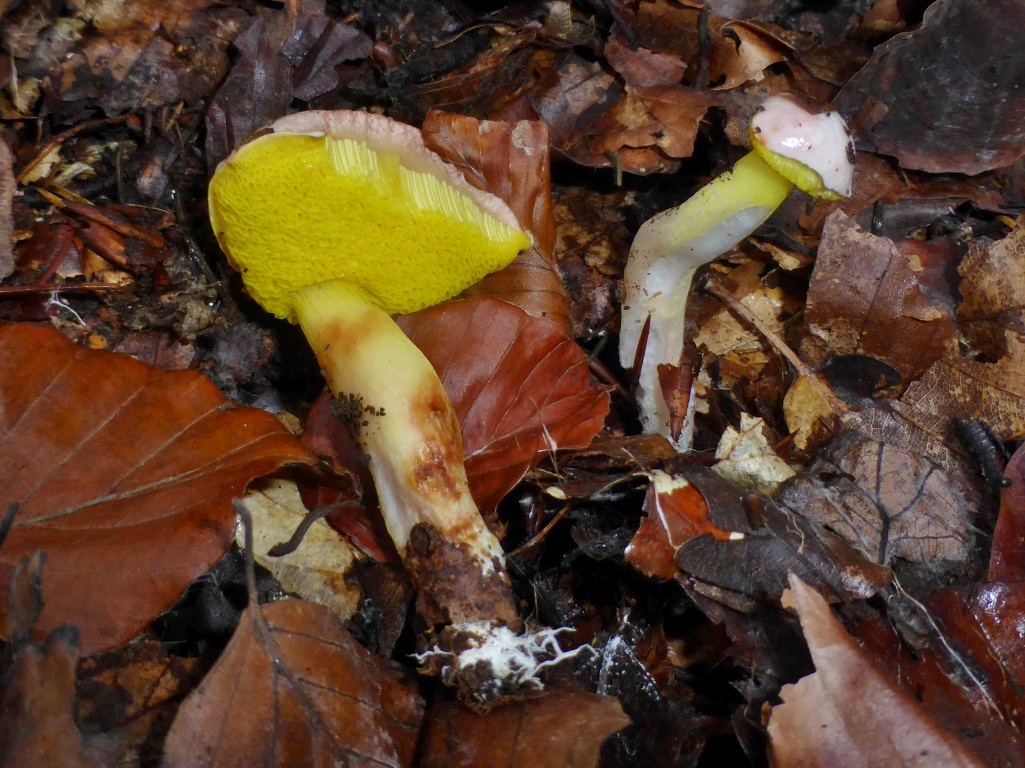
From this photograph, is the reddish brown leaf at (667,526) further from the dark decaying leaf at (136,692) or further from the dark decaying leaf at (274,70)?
the dark decaying leaf at (274,70)

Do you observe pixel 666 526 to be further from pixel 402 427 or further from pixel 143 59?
pixel 143 59

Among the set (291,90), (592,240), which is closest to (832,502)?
(592,240)

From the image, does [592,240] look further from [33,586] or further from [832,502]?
[33,586]

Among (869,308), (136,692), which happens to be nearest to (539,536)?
(136,692)

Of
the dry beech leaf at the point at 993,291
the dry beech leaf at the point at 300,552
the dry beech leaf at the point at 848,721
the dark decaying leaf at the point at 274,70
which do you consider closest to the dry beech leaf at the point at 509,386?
the dry beech leaf at the point at 300,552

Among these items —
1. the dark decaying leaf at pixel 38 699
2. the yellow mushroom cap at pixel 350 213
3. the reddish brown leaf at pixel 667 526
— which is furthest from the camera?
the reddish brown leaf at pixel 667 526

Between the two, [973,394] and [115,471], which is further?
[973,394]
